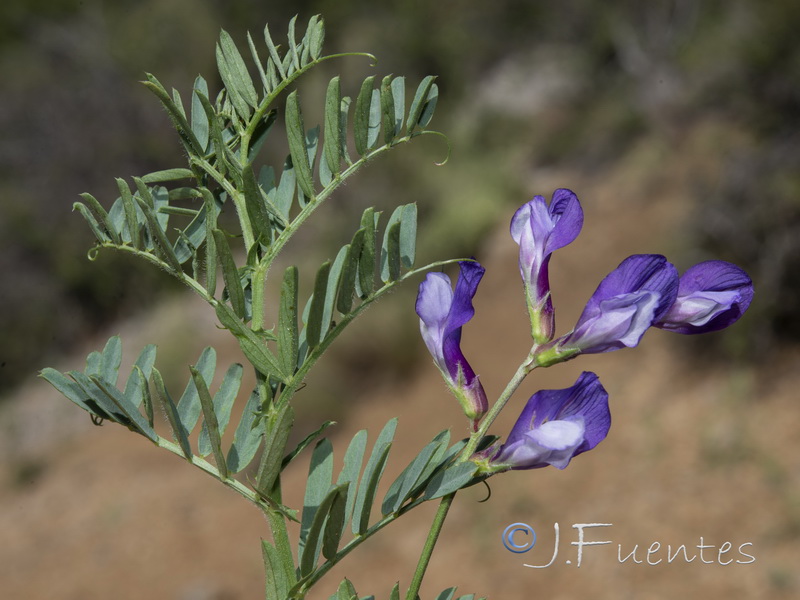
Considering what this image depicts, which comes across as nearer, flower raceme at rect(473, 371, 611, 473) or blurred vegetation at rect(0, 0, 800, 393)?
flower raceme at rect(473, 371, 611, 473)

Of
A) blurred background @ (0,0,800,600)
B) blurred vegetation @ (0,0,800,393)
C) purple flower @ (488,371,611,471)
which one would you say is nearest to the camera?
purple flower @ (488,371,611,471)

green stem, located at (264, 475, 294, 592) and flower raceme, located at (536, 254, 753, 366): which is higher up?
flower raceme, located at (536, 254, 753, 366)

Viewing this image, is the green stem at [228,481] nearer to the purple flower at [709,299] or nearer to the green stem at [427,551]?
the green stem at [427,551]

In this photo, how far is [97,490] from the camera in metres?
7.09

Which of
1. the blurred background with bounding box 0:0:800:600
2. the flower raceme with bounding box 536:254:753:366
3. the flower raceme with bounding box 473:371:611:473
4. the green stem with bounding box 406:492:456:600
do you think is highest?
the flower raceme with bounding box 536:254:753:366

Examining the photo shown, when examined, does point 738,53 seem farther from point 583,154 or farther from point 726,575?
point 726,575

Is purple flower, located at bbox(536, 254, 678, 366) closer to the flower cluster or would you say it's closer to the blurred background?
the flower cluster

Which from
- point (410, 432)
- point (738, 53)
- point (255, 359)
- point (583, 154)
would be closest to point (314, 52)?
point (255, 359)

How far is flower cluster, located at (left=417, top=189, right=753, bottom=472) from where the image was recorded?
70 cm

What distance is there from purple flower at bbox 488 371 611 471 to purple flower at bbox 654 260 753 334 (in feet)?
0.31

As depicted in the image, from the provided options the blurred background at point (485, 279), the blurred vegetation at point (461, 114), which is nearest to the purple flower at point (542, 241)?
the blurred background at point (485, 279)

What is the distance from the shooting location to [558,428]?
0.69m

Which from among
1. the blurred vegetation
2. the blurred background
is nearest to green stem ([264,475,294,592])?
the blurred background

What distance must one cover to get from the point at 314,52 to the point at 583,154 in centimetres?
898
